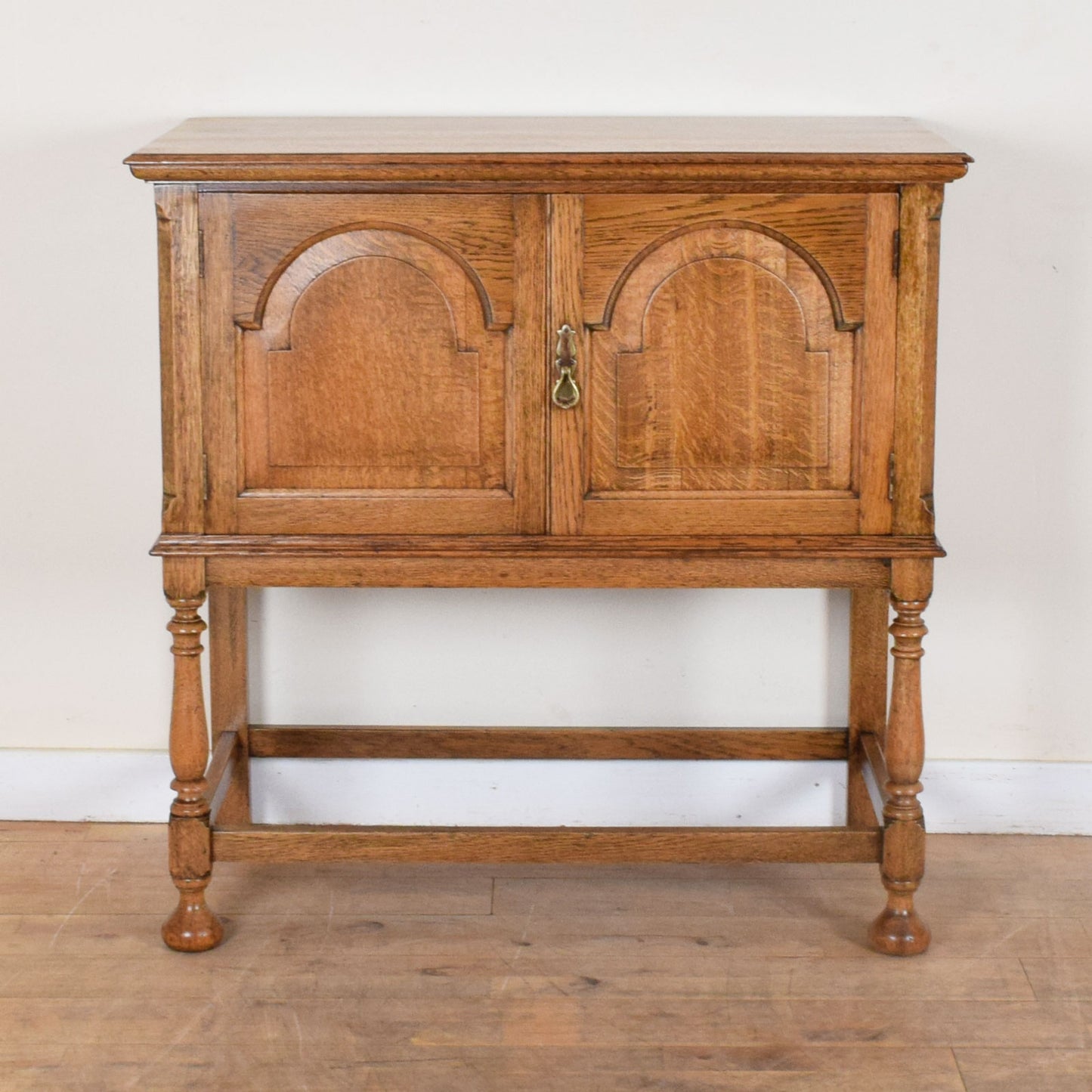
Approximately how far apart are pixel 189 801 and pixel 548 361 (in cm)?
94

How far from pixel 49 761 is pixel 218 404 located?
1.09 metres

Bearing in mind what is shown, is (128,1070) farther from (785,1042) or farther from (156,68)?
(156,68)

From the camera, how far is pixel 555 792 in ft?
9.87

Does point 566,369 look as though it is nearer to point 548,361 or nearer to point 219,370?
point 548,361

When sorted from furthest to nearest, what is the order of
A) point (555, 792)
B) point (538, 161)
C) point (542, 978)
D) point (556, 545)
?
point (555, 792) → point (542, 978) → point (556, 545) → point (538, 161)

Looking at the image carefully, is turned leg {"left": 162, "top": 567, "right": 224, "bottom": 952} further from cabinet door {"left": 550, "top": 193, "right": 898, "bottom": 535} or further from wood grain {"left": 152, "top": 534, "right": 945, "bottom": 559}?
cabinet door {"left": 550, "top": 193, "right": 898, "bottom": 535}

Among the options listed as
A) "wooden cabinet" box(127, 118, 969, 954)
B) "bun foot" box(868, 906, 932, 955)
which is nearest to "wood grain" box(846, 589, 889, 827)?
"bun foot" box(868, 906, 932, 955)

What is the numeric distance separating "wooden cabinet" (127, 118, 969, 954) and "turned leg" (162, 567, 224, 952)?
82 millimetres

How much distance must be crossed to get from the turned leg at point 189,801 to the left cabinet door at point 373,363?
0.75 feet

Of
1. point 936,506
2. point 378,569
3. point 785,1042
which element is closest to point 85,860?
point 378,569

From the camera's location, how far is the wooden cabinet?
2240 mm

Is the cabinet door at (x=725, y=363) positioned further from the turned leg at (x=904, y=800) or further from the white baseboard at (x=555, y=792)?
the white baseboard at (x=555, y=792)

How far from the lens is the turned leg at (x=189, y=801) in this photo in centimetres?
244

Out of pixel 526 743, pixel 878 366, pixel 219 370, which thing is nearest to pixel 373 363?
pixel 219 370
